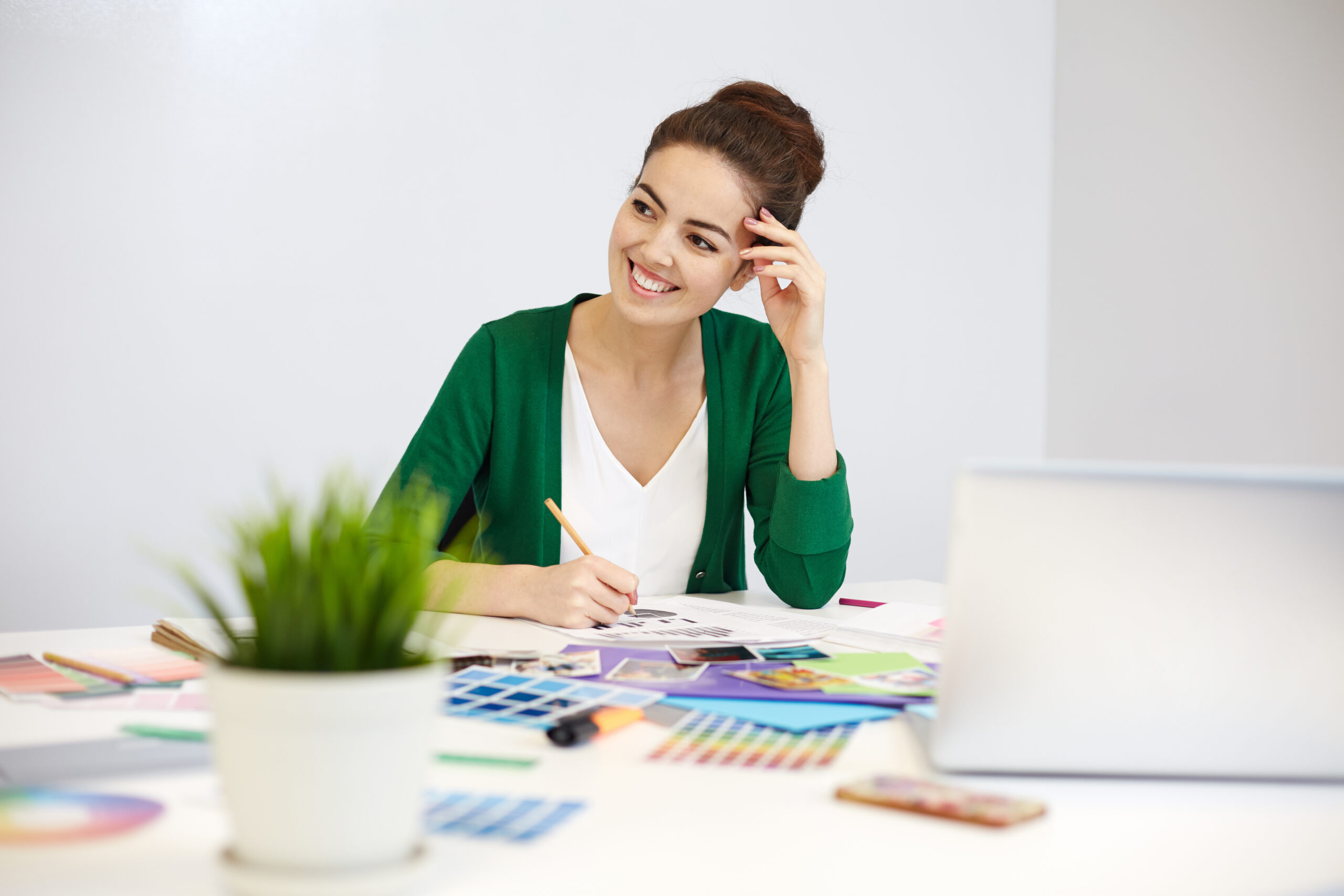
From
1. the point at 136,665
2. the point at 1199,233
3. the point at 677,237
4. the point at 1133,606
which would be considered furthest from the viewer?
the point at 1199,233

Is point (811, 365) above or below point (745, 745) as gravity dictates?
above

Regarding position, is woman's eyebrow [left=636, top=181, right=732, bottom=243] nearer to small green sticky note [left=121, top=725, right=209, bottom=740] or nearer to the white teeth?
the white teeth

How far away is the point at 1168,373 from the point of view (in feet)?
10.9

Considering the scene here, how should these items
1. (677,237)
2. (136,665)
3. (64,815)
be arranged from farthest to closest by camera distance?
(677,237) → (136,665) → (64,815)

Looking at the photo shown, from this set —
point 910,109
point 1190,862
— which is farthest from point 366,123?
point 1190,862

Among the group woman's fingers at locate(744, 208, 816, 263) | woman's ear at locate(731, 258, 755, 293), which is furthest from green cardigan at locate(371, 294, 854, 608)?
woman's fingers at locate(744, 208, 816, 263)

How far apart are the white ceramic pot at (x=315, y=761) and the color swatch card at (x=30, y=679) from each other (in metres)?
0.50

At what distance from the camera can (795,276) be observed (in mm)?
1647

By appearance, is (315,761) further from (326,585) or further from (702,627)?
(702,627)

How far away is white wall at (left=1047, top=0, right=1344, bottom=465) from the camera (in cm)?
288

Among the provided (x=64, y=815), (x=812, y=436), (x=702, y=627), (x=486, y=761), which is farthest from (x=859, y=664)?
(x=64, y=815)

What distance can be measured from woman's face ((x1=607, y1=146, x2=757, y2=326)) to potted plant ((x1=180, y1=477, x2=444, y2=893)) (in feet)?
3.90

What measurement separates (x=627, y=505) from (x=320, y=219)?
158cm

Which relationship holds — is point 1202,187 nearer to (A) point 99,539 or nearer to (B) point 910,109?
(B) point 910,109
